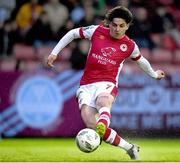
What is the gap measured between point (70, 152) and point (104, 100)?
235cm

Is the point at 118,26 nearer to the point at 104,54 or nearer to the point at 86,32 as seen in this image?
the point at 104,54

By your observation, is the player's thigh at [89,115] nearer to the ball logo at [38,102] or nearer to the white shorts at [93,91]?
the white shorts at [93,91]

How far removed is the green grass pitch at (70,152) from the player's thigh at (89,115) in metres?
0.50

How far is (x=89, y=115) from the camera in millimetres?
11164

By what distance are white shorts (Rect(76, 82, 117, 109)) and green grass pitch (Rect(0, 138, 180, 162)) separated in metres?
0.82

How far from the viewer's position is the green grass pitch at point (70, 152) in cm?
1144

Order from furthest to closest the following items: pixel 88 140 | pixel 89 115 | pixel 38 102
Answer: pixel 38 102, pixel 89 115, pixel 88 140

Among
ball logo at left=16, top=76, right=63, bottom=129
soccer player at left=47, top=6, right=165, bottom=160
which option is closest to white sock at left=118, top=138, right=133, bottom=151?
soccer player at left=47, top=6, right=165, bottom=160

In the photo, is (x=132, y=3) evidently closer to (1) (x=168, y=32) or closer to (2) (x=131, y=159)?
(1) (x=168, y=32)

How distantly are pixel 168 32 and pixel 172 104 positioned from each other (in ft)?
10.9

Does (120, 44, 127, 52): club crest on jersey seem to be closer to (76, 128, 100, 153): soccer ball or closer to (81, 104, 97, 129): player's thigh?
(81, 104, 97, 129): player's thigh

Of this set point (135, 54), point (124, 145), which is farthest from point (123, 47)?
point (124, 145)

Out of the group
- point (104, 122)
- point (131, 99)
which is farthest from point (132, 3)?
point (104, 122)

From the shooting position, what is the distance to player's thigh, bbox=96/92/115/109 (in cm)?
1102
